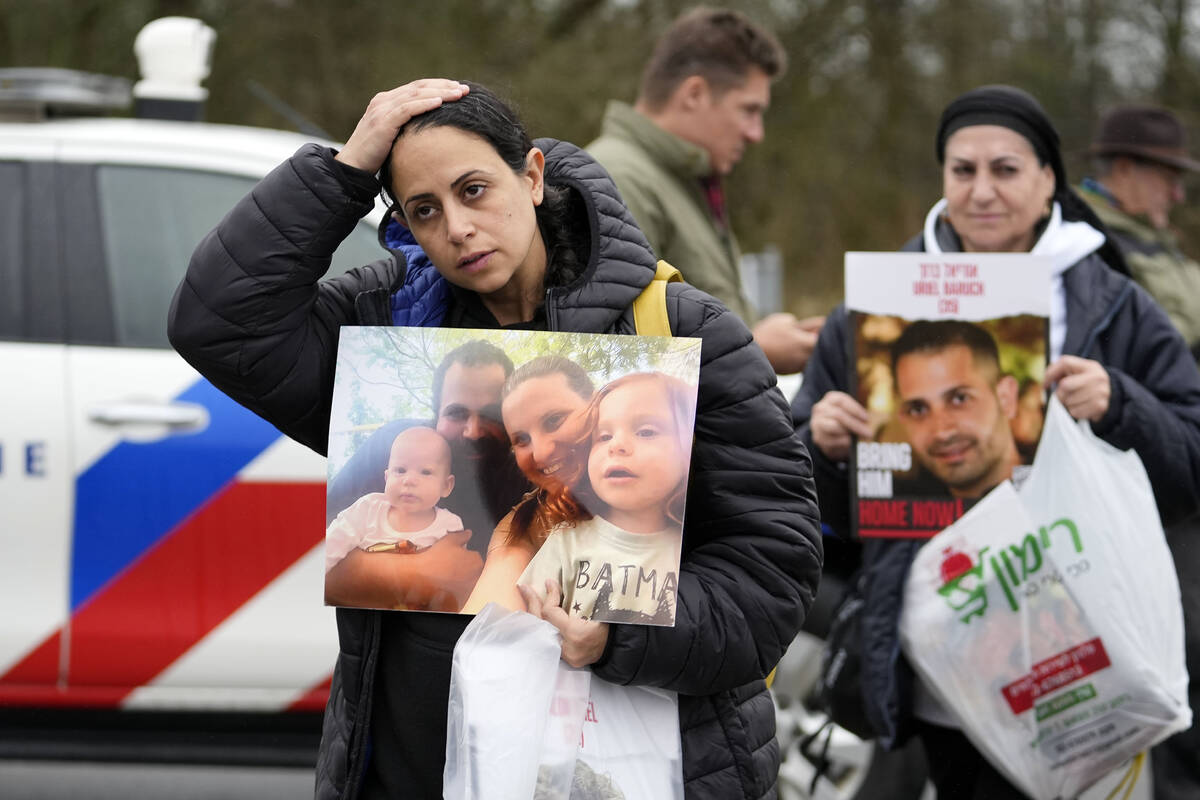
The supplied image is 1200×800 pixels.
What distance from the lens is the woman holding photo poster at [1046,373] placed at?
2.71m

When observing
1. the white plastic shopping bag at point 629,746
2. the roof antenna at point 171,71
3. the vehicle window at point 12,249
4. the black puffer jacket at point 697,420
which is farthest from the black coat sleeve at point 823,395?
the roof antenna at point 171,71

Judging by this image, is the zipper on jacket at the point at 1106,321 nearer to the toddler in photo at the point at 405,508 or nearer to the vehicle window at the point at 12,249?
the toddler in photo at the point at 405,508

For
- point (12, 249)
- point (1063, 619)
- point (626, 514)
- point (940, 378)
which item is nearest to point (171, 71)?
point (12, 249)

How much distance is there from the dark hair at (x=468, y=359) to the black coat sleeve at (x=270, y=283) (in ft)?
0.69

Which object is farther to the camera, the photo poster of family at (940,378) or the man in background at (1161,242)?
the man in background at (1161,242)

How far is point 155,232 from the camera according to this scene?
3887 mm

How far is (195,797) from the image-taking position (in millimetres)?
3658

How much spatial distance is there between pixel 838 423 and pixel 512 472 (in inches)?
45.6

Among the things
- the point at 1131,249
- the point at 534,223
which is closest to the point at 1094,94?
the point at 1131,249

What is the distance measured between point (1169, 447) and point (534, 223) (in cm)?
146

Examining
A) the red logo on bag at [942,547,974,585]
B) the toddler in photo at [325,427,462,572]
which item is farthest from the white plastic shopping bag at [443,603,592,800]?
the red logo on bag at [942,547,974,585]

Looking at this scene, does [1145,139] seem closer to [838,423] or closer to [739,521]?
[838,423]

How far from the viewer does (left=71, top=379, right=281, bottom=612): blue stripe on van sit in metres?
3.60

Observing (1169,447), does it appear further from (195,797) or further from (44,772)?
(44,772)
